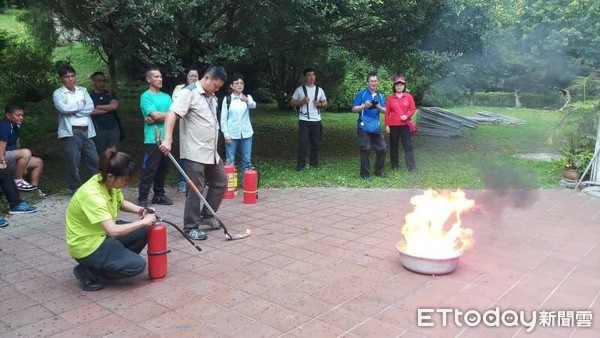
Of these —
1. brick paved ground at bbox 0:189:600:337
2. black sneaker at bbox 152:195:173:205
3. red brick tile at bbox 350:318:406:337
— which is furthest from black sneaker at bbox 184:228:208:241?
red brick tile at bbox 350:318:406:337

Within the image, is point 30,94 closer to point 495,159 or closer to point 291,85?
point 291,85

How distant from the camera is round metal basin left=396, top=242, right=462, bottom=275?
3949mm

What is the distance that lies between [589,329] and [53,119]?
12.2 meters

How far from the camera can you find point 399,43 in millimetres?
9359

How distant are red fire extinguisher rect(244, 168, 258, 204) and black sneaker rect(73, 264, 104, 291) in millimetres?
2887

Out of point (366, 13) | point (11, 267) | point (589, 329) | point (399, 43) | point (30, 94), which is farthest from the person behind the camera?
point (30, 94)

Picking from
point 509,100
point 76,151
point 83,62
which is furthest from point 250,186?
point 509,100

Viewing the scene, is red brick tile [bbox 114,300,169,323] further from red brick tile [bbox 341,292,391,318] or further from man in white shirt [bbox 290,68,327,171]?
man in white shirt [bbox 290,68,327,171]

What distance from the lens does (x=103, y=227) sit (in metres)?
3.57

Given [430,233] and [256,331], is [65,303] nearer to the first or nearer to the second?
[256,331]

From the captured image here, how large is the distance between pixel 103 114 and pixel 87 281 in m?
3.94

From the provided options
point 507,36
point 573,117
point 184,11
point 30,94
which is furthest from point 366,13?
point 30,94

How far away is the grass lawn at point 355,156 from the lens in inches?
310

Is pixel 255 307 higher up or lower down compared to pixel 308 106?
lower down
